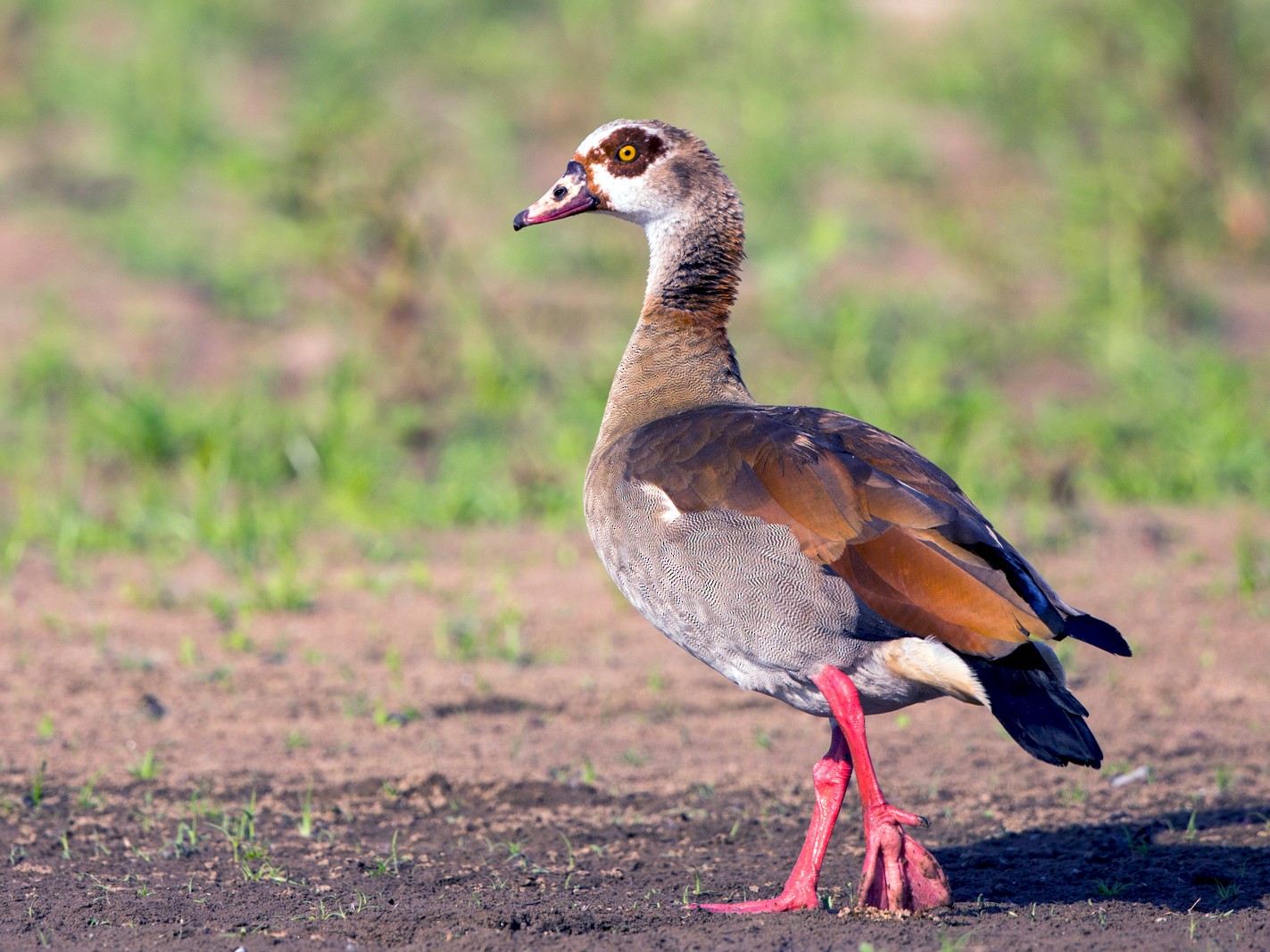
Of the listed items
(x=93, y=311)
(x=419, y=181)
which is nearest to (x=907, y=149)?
(x=419, y=181)

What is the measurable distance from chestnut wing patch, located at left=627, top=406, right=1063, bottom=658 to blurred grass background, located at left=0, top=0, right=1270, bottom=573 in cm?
350

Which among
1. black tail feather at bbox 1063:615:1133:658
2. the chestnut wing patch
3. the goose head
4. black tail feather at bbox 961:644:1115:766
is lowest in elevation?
black tail feather at bbox 961:644:1115:766

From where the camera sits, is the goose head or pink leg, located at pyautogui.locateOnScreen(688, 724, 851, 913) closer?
pink leg, located at pyautogui.locateOnScreen(688, 724, 851, 913)

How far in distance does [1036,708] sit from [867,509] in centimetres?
59

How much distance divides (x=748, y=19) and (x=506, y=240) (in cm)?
465

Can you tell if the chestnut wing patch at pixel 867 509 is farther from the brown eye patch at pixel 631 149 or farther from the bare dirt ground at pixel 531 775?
the brown eye patch at pixel 631 149

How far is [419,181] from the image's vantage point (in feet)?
36.2

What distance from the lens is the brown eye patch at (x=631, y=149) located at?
4.70 m

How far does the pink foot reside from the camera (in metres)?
3.65

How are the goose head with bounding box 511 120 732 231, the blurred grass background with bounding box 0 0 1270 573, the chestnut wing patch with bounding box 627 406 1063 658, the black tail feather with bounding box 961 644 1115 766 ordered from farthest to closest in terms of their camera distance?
the blurred grass background with bounding box 0 0 1270 573 → the goose head with bounding box 511 120 732 231 → the chestnut wing patch with bounding box 627 406 1063 658 → the black tail feather with bounding box 961 644 1115 766

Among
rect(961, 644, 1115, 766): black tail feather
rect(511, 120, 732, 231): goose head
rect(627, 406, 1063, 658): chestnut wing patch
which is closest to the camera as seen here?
rect(961, 644, 1115, 766): black tail feather

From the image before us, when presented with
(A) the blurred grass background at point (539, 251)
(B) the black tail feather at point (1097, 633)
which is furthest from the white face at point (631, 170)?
(A) the blurred grass background at point (539, 251)

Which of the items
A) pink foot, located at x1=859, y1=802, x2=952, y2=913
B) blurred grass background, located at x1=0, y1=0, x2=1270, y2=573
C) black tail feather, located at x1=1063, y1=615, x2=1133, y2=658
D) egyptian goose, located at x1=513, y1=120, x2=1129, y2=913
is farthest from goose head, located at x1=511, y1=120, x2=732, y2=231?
blurred grass background, located at x1=0, y1=0, x2=1270, y2=573

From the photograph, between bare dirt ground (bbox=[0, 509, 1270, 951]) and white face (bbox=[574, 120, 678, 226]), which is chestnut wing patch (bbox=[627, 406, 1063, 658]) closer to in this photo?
bare dirt ground (bbox=[0, 509, 1270, 951])
